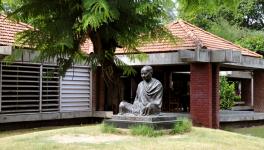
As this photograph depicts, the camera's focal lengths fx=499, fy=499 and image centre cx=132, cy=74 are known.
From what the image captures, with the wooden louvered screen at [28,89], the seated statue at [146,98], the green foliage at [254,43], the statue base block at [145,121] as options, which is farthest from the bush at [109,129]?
the green foliage at [254,43]

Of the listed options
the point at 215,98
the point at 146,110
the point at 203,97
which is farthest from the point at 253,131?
the point at 146,110

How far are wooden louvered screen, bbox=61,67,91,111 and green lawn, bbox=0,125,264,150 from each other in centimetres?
701

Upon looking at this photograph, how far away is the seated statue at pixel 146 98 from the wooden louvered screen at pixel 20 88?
608 cm

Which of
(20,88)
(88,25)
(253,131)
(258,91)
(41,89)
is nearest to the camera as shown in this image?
(88,25)

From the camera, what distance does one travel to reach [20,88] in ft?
56.8

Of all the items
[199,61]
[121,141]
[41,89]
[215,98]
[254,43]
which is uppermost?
[254,43]

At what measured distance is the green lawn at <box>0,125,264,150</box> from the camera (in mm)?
9586

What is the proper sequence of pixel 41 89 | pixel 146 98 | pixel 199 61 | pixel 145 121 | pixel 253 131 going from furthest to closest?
pixel 253 131 → pixel 41 89 → pixel 199 61 → pixel 146 98 → pixel 145 121

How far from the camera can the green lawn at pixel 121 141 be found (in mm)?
9586

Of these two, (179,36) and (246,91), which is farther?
(246,91)

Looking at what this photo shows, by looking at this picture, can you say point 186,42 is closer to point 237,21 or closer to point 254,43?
point 254,43

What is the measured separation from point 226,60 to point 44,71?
21.3 ft

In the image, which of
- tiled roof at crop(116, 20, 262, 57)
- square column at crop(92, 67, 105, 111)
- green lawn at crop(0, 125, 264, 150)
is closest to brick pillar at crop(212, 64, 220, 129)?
tiled roof at crop(116, 20, 262, 57)

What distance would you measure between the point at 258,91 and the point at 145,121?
1150 cm
